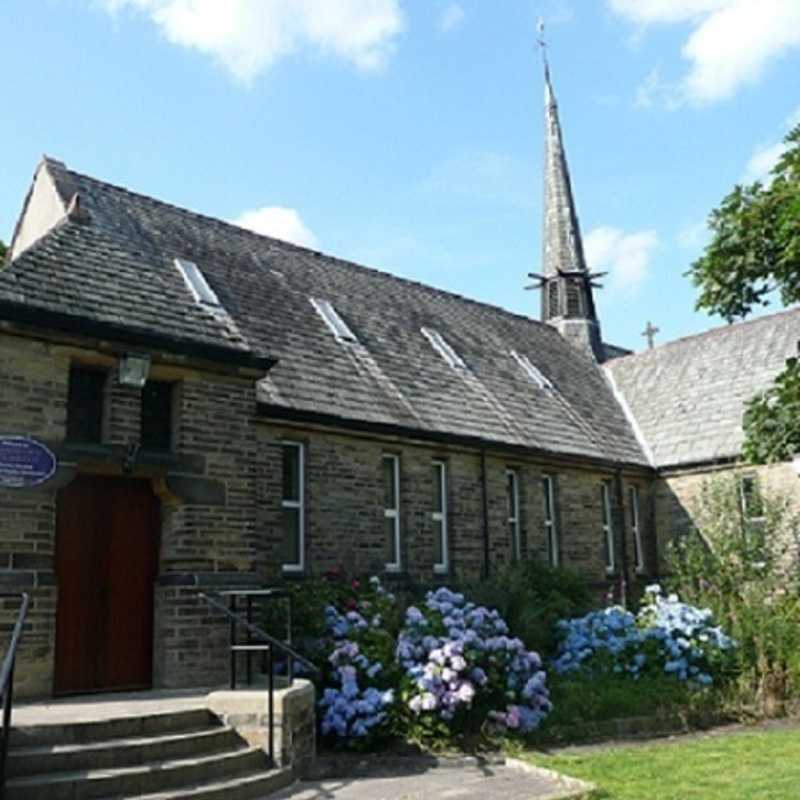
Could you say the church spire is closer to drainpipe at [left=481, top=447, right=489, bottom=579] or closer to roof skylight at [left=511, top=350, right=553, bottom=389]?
roof skylight at [left=511, top=350, right=553, bottom=389]

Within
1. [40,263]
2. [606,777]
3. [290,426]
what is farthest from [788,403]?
[40,263]

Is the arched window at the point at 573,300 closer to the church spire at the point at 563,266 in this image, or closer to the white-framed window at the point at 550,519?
the church spire at the point at 563,266

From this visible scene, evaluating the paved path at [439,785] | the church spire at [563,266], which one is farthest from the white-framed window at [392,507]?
the church spire at [563,266]

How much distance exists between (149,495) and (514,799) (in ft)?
17.4

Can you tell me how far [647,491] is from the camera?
2152 centimetres

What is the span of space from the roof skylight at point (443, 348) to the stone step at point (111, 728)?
464 inches

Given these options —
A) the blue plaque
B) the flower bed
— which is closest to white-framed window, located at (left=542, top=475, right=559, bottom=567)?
the flower bed

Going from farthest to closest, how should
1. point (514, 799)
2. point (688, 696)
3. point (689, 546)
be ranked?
point (689, 546), point (688, 696), point (514, 799)

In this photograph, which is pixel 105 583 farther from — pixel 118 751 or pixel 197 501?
pixel 118 751

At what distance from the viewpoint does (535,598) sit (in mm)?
15133

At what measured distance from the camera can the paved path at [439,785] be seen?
7875mm

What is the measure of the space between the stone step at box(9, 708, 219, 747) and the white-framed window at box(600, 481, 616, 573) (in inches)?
504

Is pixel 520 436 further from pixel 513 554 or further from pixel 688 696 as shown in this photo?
pixel 688 696

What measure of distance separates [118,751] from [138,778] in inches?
12.9
